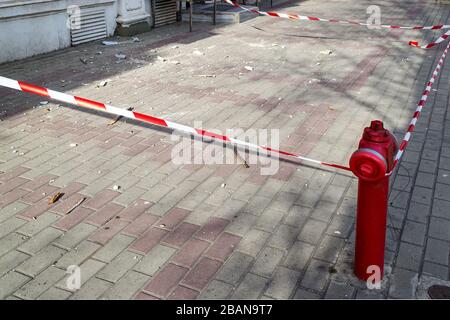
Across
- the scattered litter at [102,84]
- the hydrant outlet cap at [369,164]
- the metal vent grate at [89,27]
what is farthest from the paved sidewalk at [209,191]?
the metal vent grate at [89,27]

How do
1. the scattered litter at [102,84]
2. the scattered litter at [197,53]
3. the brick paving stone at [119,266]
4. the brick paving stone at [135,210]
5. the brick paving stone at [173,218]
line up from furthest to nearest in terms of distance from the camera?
the scattered litter at [197,53], the scattered litter at [102,84], the brick paving stone at [135,210], the brick paving stone at [173,218], the brick paving stone at [119,266]

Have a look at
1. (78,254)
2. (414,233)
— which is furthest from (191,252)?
(414,233)

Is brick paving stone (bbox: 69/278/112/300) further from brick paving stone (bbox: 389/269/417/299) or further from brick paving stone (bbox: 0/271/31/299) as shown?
brick paving stone (bbox: 389/269/417/299)

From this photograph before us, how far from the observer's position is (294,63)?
9.55m

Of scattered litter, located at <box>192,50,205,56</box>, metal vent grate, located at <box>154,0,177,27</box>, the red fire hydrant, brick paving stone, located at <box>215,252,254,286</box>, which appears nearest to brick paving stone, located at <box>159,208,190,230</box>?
brick paving stone, located at <box>215,252,254,286</box>

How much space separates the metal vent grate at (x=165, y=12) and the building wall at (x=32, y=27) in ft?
8.67

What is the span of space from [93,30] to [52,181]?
763cm

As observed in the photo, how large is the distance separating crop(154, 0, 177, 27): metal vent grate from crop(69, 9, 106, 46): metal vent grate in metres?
2.10

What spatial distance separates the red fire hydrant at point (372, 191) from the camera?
2.76m

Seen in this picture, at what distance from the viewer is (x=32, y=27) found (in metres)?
9.68

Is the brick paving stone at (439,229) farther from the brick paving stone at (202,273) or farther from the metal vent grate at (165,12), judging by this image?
the metal vent grate at (165,12)

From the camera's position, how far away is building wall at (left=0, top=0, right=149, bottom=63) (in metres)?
9.12
